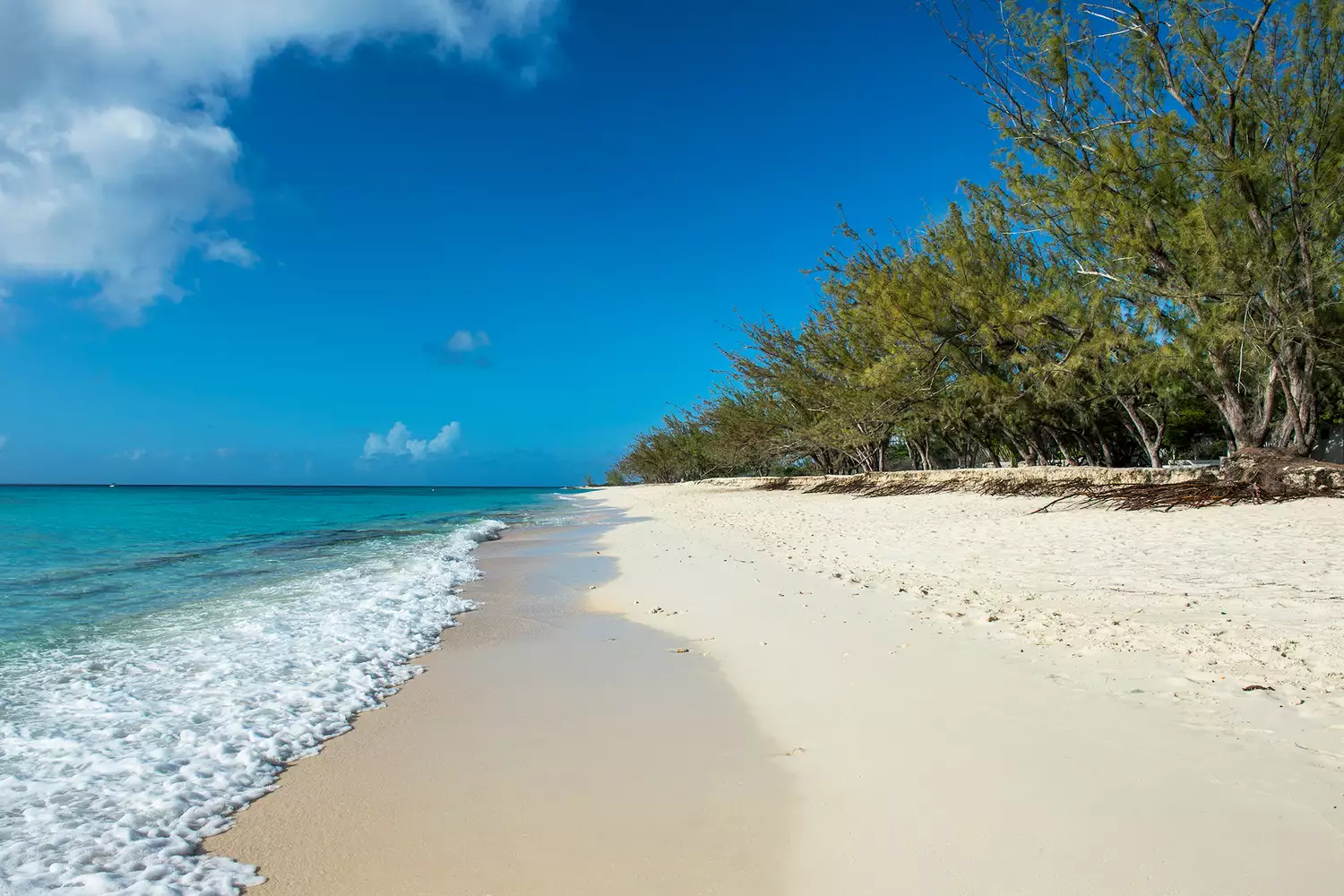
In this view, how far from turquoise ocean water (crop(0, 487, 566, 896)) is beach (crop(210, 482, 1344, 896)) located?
1.00 ft

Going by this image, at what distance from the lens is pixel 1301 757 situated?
292 centimetres

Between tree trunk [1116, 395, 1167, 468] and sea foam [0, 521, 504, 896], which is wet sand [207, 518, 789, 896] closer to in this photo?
sea foam [0, 521, 504, 896]

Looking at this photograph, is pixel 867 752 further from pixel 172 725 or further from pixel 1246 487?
pixel 1246 487

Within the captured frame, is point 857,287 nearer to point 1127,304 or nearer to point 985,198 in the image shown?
point 985,198

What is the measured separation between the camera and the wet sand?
2400mm

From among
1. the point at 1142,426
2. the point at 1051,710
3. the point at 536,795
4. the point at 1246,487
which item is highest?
the point at 1142,426

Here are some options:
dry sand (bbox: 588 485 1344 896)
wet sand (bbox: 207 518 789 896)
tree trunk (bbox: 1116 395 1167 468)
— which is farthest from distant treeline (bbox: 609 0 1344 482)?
wet sand (bbox: 207 518 789 896)

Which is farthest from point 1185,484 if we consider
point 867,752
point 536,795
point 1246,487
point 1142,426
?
point 536,795

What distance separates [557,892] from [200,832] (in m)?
1.68

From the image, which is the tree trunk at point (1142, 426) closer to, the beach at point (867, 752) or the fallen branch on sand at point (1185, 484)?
the fallen branch on sand at point (1185, 484)

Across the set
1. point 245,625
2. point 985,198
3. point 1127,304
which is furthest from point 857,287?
point 245,625

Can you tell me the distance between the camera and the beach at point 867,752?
93.3 inches

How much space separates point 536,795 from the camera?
3006 mm

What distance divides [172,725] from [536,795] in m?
2.61
